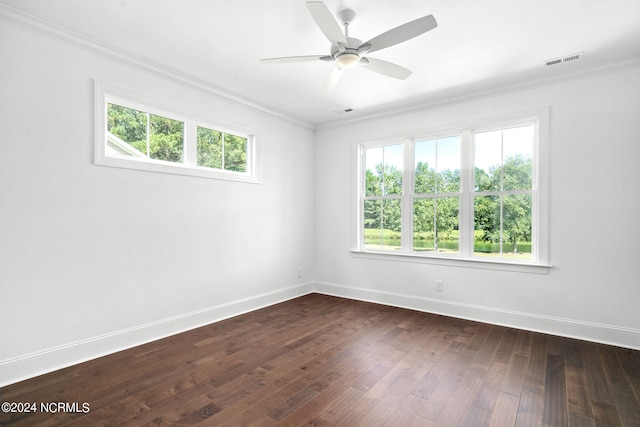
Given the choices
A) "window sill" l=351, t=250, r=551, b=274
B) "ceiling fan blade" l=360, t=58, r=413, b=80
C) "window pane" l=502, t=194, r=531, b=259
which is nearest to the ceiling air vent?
"window pane" l=502, t=194, r=531, b=259

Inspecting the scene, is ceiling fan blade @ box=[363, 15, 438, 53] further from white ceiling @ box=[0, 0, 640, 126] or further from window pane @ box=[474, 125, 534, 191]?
window pane @ box=[474, 125, 534, 191]

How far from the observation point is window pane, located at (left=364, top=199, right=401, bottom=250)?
4676mm

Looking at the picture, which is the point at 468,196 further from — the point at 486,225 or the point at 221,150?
the point at 221,150

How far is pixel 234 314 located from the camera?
407 centimetres

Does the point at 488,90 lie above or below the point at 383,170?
above

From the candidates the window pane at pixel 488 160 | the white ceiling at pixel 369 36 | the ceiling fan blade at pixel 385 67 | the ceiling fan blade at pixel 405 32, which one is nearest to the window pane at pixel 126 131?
the white ceiling at pixel 369 36

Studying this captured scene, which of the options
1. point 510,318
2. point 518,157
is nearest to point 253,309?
point 510,318

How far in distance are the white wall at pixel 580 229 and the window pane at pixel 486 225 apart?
11.7 inches

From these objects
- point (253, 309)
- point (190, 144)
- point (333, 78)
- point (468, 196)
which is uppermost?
point (333, 78)

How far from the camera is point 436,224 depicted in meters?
4.32

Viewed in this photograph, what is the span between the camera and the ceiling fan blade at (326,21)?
1.91m

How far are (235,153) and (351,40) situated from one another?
2.37m

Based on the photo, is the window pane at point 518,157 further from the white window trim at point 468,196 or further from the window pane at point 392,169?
the window pane at point 392,169

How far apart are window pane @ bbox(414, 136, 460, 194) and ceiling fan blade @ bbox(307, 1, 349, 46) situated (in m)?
2.47
